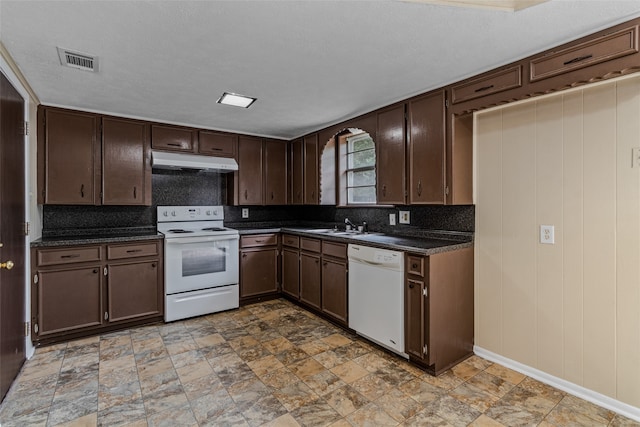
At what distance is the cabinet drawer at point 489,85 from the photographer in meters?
2.12

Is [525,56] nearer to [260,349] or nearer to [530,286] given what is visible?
[530,286]

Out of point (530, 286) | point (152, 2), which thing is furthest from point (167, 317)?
point (530, 286)

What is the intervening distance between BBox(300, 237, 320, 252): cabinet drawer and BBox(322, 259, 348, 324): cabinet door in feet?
0.64

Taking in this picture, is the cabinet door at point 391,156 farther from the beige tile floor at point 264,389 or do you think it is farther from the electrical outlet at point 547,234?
→ the beige tile floor at point 264,389

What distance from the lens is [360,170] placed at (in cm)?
385

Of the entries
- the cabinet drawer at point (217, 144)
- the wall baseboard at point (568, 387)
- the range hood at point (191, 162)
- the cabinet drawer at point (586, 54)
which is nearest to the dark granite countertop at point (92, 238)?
the range hood at point (191, 162)

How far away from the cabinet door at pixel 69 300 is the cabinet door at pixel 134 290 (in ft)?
0.34

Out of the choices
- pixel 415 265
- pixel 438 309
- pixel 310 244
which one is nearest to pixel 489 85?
pixel 415 265

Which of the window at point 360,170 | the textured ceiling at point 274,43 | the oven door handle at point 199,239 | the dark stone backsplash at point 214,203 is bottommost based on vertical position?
the oven door handle at point 199,239

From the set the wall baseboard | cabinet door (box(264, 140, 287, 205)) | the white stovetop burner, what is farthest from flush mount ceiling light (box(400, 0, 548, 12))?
cabinet door (box(264, 140, 287, 205))

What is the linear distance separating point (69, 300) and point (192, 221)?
4.88 feet

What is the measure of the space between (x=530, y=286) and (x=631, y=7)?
170 centimetres

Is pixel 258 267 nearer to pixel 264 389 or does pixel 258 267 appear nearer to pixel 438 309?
pixel 264 389

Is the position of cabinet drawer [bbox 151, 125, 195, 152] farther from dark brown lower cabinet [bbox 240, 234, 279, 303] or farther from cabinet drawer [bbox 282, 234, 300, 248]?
cabinet drawer [bbox 282, 234, 300, 248]
